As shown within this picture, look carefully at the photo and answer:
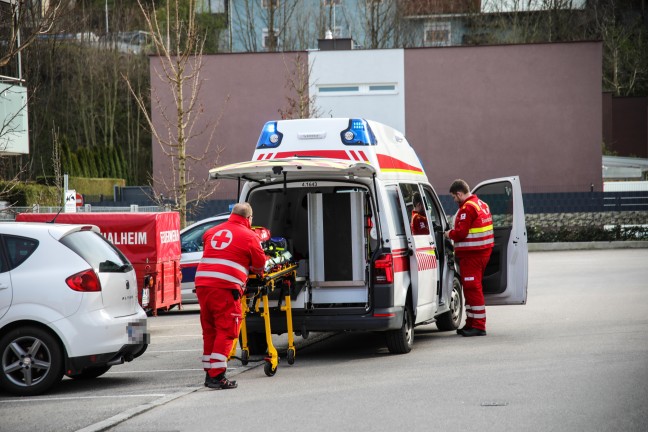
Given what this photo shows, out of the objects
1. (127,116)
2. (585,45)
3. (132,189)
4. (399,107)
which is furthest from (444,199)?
(127,116)

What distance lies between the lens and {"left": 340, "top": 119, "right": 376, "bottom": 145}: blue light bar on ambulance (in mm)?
11883

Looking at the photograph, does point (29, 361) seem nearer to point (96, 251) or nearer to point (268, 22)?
point (96, 251)

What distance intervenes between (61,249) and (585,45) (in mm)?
33321

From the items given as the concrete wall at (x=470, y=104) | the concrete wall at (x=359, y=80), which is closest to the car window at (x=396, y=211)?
the concrete wall at (x=470, y=104)

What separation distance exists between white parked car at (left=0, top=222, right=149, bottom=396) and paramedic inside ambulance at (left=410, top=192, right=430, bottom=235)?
416 cm

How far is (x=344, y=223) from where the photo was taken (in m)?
11.9

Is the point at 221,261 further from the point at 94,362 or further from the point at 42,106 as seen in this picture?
the point at 42,106

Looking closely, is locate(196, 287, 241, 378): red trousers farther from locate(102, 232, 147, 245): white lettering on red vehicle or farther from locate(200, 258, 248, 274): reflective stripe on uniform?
locate(102, 232, 147, 245): white lettering on red vehicle

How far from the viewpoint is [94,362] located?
32.2 feet

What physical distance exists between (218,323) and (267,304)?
116 centimetres

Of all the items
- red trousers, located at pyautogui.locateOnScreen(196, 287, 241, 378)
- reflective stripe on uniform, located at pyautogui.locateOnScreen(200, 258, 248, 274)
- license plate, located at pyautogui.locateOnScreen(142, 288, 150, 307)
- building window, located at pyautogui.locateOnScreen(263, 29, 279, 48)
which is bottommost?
license plate, located at pyautogui.locateOnScreen(142, 288, 150, 307)

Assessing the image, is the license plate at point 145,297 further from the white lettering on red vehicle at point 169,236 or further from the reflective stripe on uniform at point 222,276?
the reflective stripe on uniform at point 222,276

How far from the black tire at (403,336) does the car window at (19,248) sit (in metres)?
4.05

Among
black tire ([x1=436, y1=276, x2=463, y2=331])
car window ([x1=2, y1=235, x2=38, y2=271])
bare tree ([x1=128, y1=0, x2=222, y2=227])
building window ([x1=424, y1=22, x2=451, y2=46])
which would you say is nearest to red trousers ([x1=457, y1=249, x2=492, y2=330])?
black tire ([x1=436, y1=276, x2=463, y2=331])
